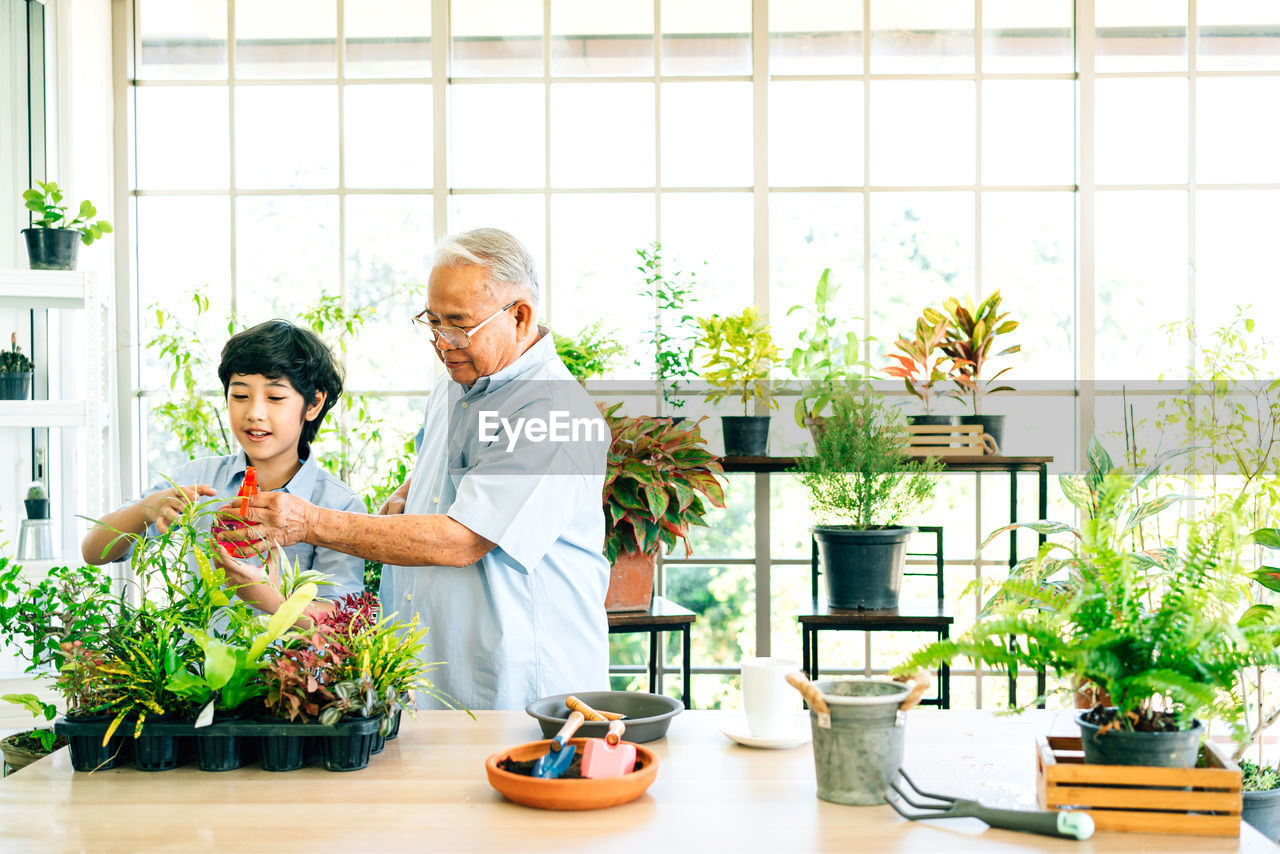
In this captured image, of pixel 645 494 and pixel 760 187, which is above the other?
pixel 760 187

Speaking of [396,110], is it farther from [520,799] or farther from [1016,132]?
[520,799]

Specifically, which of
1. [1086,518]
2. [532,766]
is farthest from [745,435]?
[532,766]

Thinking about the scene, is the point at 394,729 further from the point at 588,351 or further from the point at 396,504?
the point at 588,351

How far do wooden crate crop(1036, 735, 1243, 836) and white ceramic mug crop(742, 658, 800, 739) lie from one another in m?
A: 0.42

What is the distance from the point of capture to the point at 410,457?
372 centimetres

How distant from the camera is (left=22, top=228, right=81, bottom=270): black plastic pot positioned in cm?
323

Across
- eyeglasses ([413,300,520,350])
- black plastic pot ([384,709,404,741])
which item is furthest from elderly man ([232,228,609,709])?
black plastic pot ([384,709,404,741])

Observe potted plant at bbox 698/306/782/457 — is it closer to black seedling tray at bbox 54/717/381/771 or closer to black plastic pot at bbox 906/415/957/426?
black plastic pot at bbox 906/415/957/426

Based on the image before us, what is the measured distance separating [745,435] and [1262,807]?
1.85 metres

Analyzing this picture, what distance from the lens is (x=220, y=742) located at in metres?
1.39

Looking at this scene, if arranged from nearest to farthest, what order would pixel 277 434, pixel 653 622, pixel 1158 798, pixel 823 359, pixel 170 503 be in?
1. pixel 1158 798
2. pixel 170 503
3. pixel 277 434
4. pixel 653 622
5. pixel 823 359

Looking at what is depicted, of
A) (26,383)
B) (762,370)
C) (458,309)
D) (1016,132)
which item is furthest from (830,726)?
(1016,132)

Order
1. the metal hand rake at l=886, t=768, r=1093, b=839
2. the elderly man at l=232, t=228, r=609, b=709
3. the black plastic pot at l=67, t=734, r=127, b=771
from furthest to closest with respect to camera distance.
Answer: the elderly man at l=232, t=228, r=609, b=709 → the black plastic pot at l=67, t=734, r=127, b=771 → the metal hand rake at l=886, t=768, r=1093, b=839

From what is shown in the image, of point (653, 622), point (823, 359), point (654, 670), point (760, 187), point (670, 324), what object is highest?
point (760, 187)
